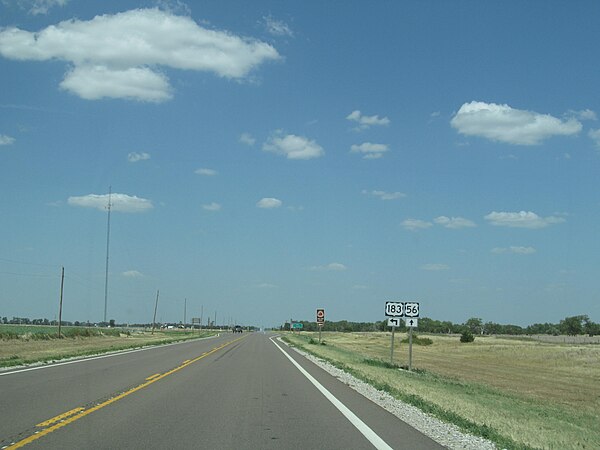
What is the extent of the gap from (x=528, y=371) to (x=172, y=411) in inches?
1565

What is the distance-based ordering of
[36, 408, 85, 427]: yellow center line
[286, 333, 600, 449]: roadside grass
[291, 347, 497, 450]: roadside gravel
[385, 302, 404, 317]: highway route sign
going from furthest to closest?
[385, 302, 404, 317]: highway route sign
[286, 333, 600, 449]: roadside grass
[36, 408, 85, 427]: yellow center line
[291, 347, 497, 450]: roadside gravel

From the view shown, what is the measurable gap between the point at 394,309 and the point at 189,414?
670 inches

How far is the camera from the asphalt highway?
10.6m

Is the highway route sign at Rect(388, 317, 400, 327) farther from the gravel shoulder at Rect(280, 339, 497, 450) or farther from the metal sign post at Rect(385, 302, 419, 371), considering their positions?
the gravel shoulder at Rect(280, 339, 497, 450)

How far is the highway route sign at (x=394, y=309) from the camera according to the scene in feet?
96.5

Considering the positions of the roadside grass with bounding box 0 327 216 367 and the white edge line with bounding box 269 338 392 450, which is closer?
the white edge line with bounding box 269 338 392 450

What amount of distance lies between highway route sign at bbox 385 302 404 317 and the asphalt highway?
7.43 m

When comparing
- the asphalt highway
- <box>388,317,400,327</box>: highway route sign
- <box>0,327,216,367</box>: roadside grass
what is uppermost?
<box>388,317,400,327</box>: highway route sign

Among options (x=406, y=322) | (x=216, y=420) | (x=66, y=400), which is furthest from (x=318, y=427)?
(x=406, y=322)

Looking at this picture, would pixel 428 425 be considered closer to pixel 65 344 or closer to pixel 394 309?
pixel 394 309

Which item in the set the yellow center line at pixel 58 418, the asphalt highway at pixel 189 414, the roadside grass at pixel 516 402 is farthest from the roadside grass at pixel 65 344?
the yellow center line at pixel 58 418

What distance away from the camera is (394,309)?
1168 inches

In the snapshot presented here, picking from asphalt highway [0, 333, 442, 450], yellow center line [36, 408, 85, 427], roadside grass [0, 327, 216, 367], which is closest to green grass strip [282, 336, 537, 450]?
asphalt highway [0, 333, 442, 450]

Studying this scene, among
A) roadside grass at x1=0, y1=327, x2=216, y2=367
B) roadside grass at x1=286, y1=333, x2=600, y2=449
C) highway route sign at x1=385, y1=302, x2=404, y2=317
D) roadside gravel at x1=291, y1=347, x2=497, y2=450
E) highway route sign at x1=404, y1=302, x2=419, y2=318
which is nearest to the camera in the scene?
roadside gravel at x1=291, y1=347, x2=497, y2=450
